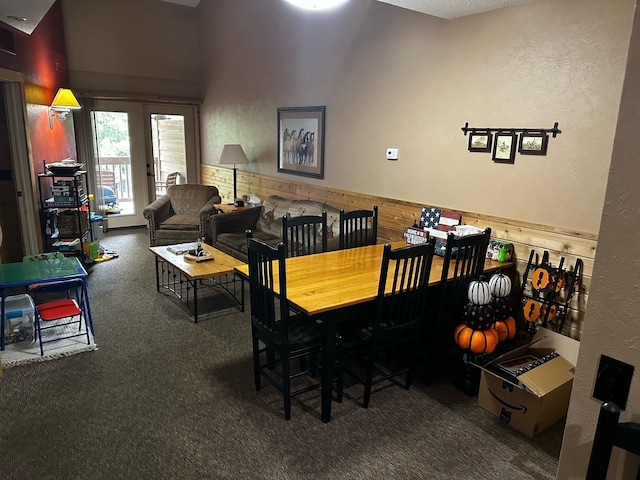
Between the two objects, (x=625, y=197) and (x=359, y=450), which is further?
(x=359, y=450)

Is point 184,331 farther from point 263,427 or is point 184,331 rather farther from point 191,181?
point 191,181

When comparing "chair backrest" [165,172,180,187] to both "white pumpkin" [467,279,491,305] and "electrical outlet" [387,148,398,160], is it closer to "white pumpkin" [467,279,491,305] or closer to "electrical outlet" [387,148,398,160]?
"electrical outlet" [387,148,398,160]

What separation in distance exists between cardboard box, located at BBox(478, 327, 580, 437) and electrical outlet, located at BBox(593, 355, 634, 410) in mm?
1426

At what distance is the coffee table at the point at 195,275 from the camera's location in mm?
3846

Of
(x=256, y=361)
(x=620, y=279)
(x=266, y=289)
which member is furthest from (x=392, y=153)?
(x=620, y=279)

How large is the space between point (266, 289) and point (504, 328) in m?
1.56

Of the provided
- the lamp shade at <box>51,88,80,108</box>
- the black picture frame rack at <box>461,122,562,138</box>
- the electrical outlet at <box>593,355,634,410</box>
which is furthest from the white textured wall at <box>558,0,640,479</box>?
the lamp shade at <box>51,88,80,108</box>

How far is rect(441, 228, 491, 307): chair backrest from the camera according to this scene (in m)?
2.76

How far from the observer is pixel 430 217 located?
12.6ft

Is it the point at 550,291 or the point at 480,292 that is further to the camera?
the point at 550,291

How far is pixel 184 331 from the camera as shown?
3693 millimetres

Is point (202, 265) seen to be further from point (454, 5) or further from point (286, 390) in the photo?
point (454, 5)

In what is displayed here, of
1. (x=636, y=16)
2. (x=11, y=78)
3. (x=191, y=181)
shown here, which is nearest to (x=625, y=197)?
(x=636, y=16)

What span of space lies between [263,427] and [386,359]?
1114mm
